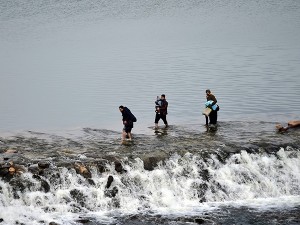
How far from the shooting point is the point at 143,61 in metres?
69.3

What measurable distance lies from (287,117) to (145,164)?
17.4m

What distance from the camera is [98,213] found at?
22219 mm

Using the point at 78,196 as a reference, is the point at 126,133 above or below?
above

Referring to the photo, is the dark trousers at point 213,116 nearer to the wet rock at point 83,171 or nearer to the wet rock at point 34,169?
the wet rock at point 83,171

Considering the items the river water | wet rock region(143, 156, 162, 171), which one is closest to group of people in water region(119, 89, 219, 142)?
the river water

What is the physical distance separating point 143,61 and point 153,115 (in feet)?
97.2

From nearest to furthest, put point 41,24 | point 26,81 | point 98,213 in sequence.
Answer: point 98,213
point 26,81
point 41,24

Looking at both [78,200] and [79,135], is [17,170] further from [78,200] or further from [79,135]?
[79,135]

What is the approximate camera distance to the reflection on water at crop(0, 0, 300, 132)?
43312 mm

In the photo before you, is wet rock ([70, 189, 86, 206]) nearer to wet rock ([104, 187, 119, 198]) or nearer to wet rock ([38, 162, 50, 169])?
wet rock ([104, 187, 119, 198])

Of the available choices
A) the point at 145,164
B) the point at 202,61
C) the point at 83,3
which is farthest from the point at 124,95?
the point at 83,3

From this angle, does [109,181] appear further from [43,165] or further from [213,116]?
[213,116]

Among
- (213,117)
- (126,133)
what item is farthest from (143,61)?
(126,133)

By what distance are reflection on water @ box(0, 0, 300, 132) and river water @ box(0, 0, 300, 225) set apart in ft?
0.83
